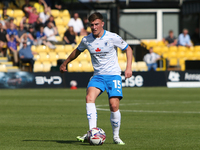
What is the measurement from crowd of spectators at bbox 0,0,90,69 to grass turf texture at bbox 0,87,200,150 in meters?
8.05

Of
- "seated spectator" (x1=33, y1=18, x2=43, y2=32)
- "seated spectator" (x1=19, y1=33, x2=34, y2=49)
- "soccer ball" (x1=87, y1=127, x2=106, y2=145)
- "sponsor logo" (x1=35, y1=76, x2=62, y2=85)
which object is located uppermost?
"seated spectator" (x1=33, y1=18, x2=43, y2=32)

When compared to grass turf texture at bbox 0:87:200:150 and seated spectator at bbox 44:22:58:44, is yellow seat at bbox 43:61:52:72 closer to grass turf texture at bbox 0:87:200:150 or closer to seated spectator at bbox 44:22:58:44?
seated spectator at bbox 44:22:58:44

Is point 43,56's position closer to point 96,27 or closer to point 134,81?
point 134,81

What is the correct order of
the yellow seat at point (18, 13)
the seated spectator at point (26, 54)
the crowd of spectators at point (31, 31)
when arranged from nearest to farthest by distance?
the seated spectator at point (26, 54) → the crowd of spectators at point (31, 31) → the yellow seat at point (18, 13)

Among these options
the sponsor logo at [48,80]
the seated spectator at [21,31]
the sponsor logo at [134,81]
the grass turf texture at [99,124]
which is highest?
the seated spectator at [21,31]

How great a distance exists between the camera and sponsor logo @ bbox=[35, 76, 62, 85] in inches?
835

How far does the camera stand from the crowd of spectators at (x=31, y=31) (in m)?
22.8

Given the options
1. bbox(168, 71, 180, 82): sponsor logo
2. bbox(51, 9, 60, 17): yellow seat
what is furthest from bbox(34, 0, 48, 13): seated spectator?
bbox(168, 71, 180, 82): sponsor logo

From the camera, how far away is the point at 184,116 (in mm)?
10945

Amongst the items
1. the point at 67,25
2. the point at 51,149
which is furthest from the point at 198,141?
the point at 67,25

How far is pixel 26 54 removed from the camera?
2247 centimetres

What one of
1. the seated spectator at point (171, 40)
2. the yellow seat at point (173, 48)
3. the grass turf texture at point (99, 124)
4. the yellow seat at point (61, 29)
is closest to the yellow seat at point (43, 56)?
the yellow seat at point (61, 29)

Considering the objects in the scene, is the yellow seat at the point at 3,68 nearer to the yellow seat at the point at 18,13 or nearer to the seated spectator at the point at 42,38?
the seated spectator at the point at 42,38

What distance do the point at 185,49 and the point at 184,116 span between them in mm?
18239
